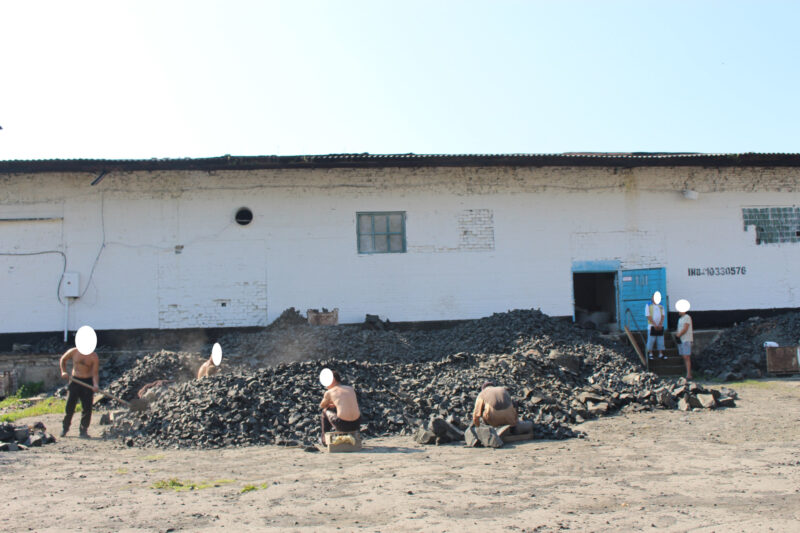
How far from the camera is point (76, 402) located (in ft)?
34.1

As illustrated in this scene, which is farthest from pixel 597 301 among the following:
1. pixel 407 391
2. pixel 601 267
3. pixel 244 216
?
pixel 407 391

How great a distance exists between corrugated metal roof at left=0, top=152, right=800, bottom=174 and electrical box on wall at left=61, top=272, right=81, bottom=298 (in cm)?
253

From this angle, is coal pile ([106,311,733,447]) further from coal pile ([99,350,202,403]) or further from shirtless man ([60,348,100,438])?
shirtless man ([60,348,100,438])

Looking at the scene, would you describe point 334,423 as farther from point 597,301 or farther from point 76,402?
point 597,301

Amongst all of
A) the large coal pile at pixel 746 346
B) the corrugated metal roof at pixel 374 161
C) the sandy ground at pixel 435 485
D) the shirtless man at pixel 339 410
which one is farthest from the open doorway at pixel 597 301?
the shirtless man at pixel 339 410

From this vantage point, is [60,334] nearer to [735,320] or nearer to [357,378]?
[357,378]

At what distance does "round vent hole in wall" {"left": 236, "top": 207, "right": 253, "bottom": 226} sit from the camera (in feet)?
55.7

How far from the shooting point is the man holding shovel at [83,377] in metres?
10.3

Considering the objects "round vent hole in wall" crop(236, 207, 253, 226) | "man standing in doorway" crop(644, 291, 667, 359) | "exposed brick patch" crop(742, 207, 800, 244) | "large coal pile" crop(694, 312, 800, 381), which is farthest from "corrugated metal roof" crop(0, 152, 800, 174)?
"large coal pile" crop(694, 312, 800, 381)

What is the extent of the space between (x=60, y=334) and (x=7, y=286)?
1.71 metres

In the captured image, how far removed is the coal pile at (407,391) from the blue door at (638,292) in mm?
2792

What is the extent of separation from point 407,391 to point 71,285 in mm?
9734

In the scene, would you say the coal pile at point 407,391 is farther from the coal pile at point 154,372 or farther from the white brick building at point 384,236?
the white brick building at point 384,236

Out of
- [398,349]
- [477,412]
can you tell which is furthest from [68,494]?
[398,349]
